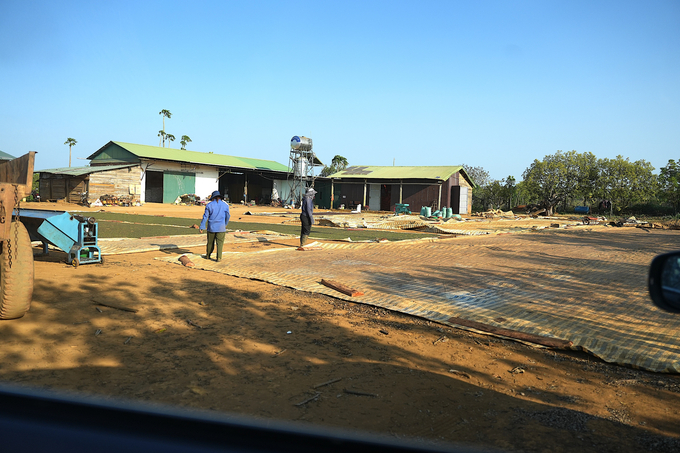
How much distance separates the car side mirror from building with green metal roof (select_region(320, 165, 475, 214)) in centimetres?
3945

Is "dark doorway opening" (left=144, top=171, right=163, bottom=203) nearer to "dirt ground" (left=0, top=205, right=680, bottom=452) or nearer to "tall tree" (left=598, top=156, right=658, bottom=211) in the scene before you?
"dirt ground" (left=0, top=205, right=680, bottom=452)

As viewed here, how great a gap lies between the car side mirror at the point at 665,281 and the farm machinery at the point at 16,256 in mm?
5576

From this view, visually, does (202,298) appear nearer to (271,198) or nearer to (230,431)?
(230,431)

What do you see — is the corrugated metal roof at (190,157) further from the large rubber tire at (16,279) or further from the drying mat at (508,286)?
the large rubber tire at (16,279)

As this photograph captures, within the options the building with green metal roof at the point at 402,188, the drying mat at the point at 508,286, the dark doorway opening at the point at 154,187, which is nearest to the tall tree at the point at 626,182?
the building with green metal roof at the point at 402,188

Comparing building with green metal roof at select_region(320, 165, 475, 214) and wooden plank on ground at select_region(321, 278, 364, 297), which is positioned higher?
building with green metal roof at select_region(320, 165, 475, 214)

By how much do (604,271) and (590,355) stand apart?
596cm

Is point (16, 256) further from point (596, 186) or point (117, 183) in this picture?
point (596, 186)

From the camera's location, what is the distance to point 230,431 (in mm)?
1094

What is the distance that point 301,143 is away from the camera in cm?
4181

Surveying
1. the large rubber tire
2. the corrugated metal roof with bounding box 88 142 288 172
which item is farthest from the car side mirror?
the corrugated metal roof with bounding box 88 142 288 172

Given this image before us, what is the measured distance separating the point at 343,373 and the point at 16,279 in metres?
3.82

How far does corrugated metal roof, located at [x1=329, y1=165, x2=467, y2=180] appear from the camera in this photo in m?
42.1

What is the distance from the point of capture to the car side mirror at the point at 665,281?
211cm
